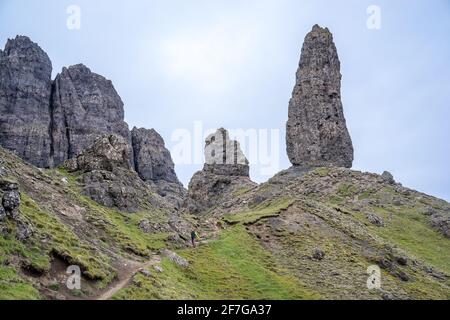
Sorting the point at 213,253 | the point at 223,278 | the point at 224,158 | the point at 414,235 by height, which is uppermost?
the point at 224,158

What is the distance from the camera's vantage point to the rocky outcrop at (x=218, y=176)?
134 metres

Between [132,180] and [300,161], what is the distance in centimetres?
7666

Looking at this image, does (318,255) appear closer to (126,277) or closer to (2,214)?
(126,277)

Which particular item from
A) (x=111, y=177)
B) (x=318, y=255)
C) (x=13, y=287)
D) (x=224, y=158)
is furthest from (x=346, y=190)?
(x=13, y=287)

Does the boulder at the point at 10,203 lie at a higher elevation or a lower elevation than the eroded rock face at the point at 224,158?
lower

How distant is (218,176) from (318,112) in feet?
132

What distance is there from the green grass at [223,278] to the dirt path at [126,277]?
2.30 ft

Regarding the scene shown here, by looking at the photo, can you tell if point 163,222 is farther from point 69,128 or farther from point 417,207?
point 69,128

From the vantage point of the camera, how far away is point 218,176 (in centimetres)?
13912

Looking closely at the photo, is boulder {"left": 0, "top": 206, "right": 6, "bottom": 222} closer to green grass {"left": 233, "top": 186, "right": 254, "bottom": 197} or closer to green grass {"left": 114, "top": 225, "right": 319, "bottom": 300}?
green grass {"left": 114, "top": 225, "right": 319, "bottom": 300}

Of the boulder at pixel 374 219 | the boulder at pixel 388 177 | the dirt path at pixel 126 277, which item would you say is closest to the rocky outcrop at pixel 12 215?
the dirt path at pixel 126 277

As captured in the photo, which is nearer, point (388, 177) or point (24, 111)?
point (388, 177)

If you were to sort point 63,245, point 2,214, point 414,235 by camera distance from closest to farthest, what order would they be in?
point 2,214, point 63,245, point 414,235

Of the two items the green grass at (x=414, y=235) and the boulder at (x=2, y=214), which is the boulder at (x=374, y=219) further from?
the boulder at (x=2, y=214)
